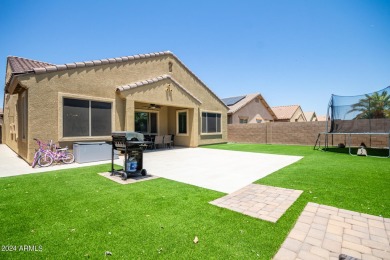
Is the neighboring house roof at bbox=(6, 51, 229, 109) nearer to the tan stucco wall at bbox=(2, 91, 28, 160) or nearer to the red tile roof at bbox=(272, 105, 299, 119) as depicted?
the tan stucco wall at bbox=(2, 91, 28, 160)

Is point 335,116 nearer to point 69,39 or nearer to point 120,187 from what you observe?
point 120,187

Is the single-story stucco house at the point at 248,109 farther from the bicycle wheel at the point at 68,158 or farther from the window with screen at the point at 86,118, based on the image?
the bicycle wheel at the point at 68,158

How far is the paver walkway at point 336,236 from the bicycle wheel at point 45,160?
8.84m

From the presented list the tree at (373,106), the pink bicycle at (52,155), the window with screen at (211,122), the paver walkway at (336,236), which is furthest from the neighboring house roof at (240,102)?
the paver walkway at (336,236)

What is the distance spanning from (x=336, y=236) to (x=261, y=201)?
1412 millimetres

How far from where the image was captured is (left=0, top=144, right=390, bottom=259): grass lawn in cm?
244

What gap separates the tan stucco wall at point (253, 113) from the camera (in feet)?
75.2

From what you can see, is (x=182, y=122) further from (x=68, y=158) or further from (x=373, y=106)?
(x=373, y=106)

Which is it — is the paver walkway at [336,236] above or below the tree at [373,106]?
below

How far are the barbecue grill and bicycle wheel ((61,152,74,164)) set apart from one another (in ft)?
11.4

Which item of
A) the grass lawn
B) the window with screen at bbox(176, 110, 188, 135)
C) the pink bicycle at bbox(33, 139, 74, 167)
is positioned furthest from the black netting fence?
the pink bicycle at bbox(33, 139, 74, 167)

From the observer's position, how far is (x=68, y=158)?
8461 mm

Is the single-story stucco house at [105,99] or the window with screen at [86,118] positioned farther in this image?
the window with screen at [86,118]

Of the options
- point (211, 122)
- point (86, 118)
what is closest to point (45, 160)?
point (86, 118)
